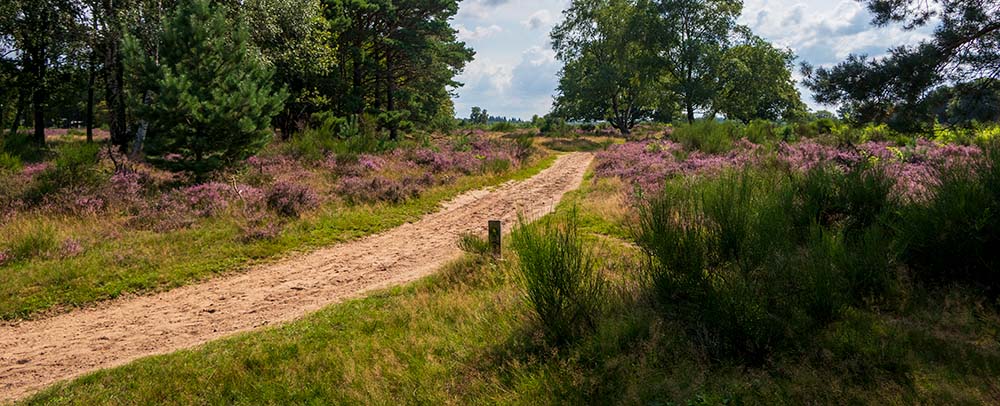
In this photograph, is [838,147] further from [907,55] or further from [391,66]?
[391,66]

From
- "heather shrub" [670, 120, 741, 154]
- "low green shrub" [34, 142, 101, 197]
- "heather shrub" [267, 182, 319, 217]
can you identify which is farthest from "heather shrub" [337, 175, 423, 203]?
"heather shrub" [670, 120, 741, 154]

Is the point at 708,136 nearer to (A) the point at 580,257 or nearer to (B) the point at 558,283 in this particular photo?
(A) the point at 580,257

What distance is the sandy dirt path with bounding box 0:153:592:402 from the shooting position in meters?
5.49

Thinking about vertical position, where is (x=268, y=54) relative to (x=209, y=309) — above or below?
above

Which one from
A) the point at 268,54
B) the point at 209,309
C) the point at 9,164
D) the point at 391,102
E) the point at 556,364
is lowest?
the point at 209,309

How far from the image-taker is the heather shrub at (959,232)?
187 inches

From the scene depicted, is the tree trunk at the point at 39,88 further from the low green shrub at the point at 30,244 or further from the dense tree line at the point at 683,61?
the dense tree line at the point at 683,61

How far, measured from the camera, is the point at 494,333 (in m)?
5.37

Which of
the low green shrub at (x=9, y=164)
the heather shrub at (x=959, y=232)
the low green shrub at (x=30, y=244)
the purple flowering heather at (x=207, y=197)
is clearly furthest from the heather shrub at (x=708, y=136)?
the low green shrub at (x=9, y=164)

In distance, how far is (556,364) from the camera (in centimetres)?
444

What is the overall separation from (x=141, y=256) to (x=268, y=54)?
500 inches

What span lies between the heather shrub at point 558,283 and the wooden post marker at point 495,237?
301cm

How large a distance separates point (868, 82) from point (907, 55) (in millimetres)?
508

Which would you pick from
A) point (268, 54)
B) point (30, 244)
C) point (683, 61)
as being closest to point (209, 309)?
point (30, 244)
